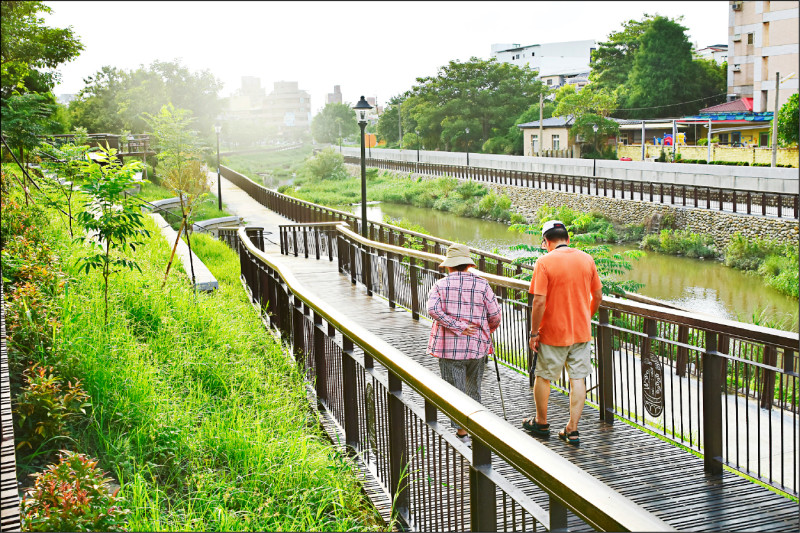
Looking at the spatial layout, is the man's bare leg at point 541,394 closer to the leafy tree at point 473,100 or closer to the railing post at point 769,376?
the railing post at point 769,376

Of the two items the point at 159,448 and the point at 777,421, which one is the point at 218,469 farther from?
the point at 777,421

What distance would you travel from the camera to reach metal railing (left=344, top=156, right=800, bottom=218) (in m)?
28.8

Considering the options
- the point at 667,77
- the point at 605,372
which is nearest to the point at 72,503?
the point at 605,372

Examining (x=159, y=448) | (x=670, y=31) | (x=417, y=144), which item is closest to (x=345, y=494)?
(x=159, y=448)

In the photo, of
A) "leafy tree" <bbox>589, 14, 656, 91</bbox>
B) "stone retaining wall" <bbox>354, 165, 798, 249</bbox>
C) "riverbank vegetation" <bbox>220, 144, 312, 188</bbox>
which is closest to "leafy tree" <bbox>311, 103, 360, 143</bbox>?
"riverbank vegetation" <bbox>220, 144, 312, 188</bbox>

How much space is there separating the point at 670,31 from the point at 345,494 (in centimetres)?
6041

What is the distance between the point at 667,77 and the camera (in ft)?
191

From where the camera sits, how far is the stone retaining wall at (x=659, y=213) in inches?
1097

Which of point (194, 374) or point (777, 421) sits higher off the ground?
point (194, 374)

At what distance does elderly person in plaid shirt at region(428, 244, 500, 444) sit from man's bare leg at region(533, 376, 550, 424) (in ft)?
1.46

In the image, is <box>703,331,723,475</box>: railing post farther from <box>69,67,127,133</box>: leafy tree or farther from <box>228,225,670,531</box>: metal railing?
<box>69,67,127,133</box>: leafy tree

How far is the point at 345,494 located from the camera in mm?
3863

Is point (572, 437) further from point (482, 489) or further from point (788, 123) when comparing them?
point (788, 123)

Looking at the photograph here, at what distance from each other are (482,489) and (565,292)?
2919 millimetres
